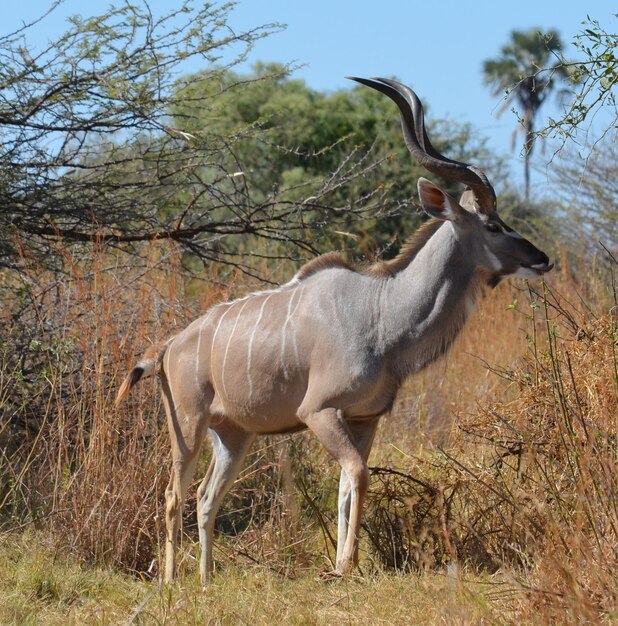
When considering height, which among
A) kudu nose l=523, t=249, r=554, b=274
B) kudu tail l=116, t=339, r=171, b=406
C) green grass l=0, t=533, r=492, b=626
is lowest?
green grass l=0, t=533, r=492, b=626

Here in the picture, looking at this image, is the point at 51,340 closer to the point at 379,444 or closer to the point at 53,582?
the point at 53,582

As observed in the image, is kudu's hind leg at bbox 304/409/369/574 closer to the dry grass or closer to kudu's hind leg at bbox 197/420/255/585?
the dry grass

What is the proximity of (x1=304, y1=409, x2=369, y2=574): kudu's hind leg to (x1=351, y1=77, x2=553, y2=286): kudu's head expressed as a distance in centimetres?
83

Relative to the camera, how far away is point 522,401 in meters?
4.28

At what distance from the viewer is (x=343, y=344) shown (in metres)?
4.21

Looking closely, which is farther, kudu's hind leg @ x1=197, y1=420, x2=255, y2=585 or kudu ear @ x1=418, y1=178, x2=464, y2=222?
kudu's hind leg @ x1=197, y1=420, x2=255, y2=585

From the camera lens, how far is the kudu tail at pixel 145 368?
4.53 m

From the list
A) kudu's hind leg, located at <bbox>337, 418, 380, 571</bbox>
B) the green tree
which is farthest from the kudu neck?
the green tree

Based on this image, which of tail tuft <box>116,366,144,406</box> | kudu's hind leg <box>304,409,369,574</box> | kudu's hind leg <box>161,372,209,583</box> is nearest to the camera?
kudu's hind leg <box>304,409,369,574</box>

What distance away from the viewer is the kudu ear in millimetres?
4320

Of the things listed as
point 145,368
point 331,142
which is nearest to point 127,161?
point 145,368

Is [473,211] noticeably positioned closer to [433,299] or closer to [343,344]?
[433,299]

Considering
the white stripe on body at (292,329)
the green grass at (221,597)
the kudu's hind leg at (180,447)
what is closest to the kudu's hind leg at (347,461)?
the green grass at (221,597)

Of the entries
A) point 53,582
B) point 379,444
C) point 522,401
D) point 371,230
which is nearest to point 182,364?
point 53,582
